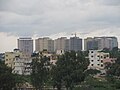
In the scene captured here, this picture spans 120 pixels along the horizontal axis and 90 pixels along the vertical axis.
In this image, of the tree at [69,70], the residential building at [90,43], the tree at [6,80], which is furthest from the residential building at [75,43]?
the tree at [6,80]

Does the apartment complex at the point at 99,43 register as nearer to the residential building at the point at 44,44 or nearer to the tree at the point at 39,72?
the residential building at the point at 44,44

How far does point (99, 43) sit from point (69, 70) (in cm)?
10361

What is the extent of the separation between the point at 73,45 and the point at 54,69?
95.6 m

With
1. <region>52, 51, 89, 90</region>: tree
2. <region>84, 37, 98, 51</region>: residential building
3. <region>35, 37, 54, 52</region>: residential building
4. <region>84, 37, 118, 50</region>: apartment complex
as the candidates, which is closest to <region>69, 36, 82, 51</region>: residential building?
<region>84, 37, 98, 51</region>: residential building

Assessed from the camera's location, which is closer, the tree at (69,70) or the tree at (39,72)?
the tree at (69,70)

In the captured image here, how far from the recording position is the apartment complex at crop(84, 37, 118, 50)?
5246 inches

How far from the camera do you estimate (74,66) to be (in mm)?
34438

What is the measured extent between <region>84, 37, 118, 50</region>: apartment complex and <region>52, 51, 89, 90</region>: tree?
311 ft

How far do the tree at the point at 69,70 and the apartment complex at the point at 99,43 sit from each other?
94730 mm

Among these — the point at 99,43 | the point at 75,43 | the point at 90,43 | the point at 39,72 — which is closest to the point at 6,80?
the point at 39,72

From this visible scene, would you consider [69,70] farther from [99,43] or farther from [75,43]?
[99,43]

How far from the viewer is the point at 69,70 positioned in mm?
34406

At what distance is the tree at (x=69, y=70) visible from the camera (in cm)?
3397

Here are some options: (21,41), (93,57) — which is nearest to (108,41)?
(21,41)
